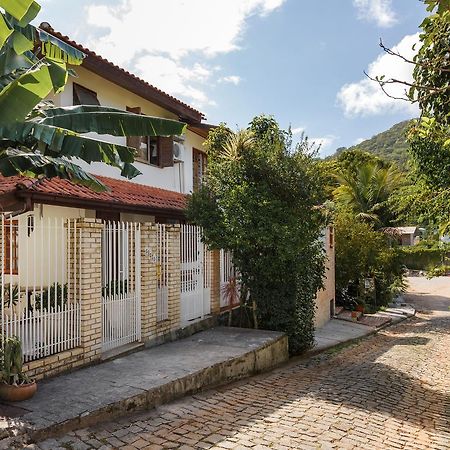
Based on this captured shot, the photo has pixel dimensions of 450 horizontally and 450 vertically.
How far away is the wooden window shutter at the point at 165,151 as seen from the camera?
13.5 metres

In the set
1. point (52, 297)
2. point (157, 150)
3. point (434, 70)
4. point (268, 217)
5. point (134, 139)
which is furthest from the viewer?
point (157, 150)

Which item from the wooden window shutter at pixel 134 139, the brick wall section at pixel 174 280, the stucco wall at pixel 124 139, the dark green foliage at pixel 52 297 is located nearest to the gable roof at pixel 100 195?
the stucco wall at pixel 124 139

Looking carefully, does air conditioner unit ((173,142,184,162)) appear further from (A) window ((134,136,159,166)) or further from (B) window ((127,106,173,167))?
(A) window ((134,136,159,166))

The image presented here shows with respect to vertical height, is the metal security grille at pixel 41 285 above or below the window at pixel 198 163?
below

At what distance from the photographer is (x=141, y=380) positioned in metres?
6.39

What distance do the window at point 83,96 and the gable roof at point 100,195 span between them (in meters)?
1.83

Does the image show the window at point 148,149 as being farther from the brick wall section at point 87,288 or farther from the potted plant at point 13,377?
the potted plant at point 13,377

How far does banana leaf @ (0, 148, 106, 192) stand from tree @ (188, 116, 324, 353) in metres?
3.74

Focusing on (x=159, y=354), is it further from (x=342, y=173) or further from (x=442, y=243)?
(x=342, y=173)

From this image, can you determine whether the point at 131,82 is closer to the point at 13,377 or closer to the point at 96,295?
the point at 96,295

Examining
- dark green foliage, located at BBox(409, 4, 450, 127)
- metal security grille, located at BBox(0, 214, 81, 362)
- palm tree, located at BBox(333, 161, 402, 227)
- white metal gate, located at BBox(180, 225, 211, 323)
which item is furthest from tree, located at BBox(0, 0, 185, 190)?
palm tree, located at BBox(333, 161, 402, 227)

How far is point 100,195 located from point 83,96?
308 cm

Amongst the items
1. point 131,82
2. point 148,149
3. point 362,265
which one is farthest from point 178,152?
point 362,265

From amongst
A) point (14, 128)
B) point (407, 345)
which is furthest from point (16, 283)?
point (407, 345)
